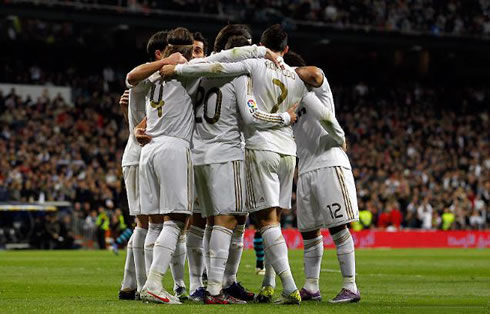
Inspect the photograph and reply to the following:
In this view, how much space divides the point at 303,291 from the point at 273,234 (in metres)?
1.08

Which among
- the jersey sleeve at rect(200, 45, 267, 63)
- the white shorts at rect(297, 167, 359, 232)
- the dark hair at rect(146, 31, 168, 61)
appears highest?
the dark hair at rect(146, 31, 168, 61)

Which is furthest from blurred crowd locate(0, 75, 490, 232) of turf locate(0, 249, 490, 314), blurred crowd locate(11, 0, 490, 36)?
turf locate(0, 249, 490, 314)

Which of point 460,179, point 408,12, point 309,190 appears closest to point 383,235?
point 460,179

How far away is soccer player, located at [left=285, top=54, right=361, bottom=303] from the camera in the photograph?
9.77 m

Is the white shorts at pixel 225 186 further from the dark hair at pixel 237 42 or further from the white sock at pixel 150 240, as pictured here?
the dark hair at pixel 237 42

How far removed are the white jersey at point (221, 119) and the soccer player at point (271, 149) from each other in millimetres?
138

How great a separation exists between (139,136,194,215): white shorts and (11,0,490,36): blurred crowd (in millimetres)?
28596

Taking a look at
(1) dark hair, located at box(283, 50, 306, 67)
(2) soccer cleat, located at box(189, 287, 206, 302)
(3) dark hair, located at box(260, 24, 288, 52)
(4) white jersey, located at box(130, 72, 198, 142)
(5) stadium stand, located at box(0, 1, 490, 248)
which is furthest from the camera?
(5) stadium stand, located at box(0, 1, 490, 248)

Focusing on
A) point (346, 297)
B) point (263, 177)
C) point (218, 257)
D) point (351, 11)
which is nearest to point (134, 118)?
point (263, 177)

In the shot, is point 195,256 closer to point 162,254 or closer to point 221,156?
point 162,254

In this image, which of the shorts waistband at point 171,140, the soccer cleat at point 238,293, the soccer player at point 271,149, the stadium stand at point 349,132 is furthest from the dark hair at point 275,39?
the stadium stand at point 349,132

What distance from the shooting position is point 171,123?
9062mm

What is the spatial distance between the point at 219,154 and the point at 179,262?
144 cm

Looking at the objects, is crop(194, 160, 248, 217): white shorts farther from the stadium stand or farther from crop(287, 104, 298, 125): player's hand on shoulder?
the stadium stand
